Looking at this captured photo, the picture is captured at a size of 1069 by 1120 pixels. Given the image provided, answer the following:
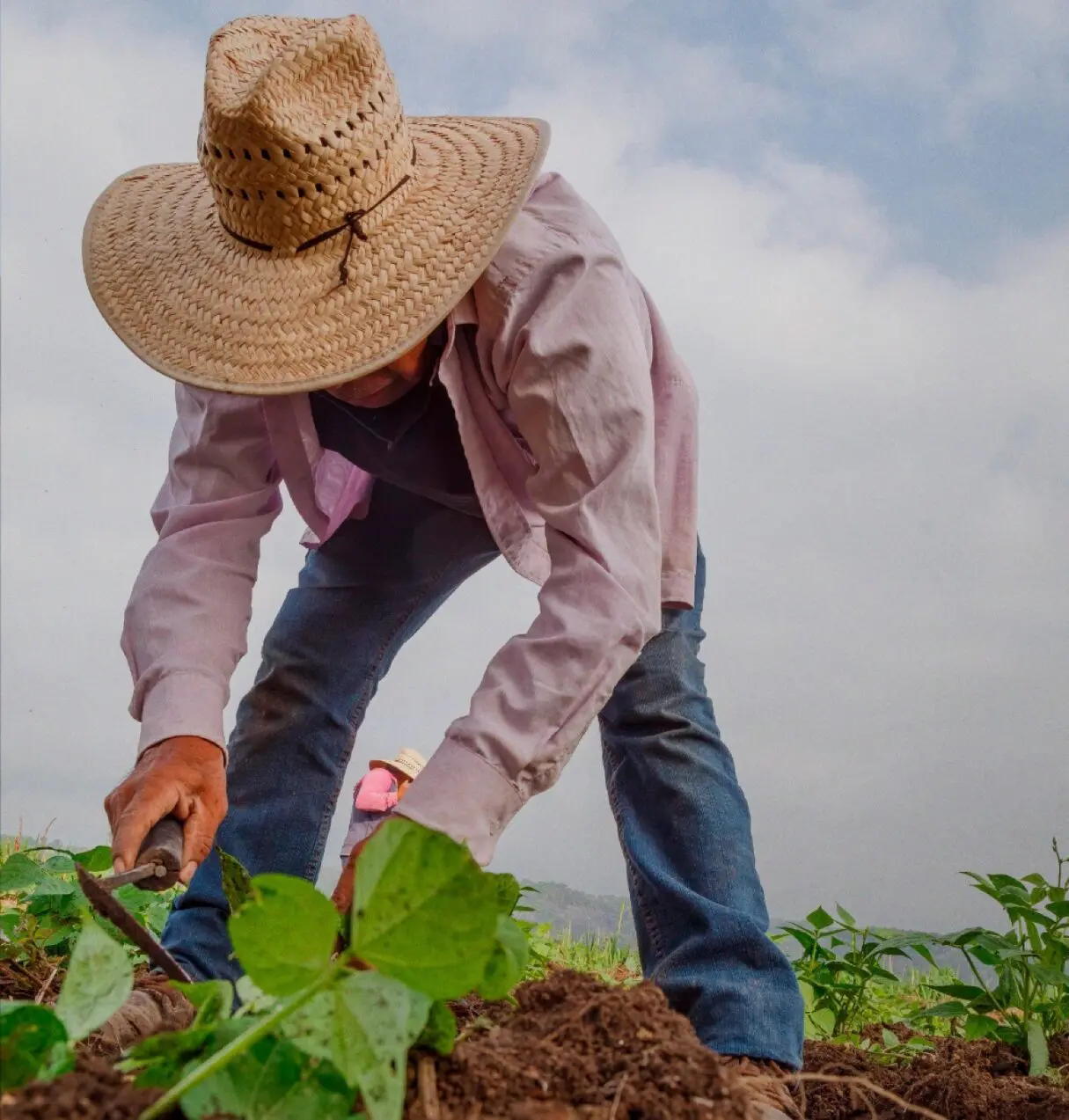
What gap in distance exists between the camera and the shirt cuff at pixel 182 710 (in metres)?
1.64

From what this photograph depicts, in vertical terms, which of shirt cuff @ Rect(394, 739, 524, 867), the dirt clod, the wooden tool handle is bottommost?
the dirt clod

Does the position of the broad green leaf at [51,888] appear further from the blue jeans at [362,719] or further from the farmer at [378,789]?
the farmer at [378,789]

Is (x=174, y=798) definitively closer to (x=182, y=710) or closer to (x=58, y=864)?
(x=182, y=710)

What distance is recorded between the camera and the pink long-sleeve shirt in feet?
4.80

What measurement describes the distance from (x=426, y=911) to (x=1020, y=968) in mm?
1640

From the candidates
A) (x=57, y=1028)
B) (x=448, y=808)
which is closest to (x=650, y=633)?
(x=448, y=808)

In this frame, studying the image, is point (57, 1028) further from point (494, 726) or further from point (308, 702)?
point (308, 702)

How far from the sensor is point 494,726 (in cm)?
142

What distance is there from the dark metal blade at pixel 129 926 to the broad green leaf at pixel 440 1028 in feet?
0.63

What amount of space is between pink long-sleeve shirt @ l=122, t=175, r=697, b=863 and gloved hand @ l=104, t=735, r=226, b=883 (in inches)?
1.5

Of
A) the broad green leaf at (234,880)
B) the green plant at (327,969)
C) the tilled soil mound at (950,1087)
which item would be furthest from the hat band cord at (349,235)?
the tilled soil mound at (950,1087)

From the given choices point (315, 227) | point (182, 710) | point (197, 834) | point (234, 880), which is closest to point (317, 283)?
point (315, 227)

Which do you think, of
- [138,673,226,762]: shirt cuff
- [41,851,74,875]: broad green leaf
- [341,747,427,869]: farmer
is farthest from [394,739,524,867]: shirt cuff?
[341,747,427,869]: farmer

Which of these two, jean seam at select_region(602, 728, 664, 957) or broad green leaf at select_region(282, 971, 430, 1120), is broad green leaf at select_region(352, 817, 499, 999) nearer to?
broad green leaf at select_region(282, 971, 430, 1120)
